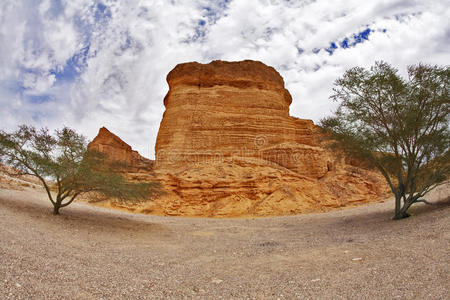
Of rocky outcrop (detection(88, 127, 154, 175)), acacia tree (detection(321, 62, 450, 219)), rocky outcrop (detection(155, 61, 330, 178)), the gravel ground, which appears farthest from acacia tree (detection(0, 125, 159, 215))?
rocky outcrop (detection(88, 127, 154, 175))

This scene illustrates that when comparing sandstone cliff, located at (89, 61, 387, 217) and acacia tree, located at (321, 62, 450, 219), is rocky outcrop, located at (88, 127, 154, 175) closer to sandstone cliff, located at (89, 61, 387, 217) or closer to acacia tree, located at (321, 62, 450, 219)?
sandstone cliff, located at (89, 61, 387, 217)

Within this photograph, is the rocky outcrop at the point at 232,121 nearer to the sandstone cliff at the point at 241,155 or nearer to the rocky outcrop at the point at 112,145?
the sandstone cliff at the point at 241,155

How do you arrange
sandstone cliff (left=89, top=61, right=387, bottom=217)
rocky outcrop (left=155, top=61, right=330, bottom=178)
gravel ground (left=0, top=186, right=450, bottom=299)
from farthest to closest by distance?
rocky outcrop (left=155, top=61, right=330, bottom=178)
sandstone cliff (left=89, top=61, right=387, bottom=217)
gravel ground (left=0, top=186, right=450, bottom=299)

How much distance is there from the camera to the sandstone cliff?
77.9 ft

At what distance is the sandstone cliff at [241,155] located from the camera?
23750 millimetres

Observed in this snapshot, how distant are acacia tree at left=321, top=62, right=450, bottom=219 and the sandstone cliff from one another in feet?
29.8

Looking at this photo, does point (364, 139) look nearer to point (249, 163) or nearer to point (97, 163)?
point (97, 163)

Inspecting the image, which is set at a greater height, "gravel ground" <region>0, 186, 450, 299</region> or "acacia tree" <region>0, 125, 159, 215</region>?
"acacia tree" <region>0, 125, 159, 215</region>

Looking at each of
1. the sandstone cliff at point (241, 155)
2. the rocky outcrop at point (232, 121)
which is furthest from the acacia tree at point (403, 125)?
the rocky outcrop at point (232, 121)

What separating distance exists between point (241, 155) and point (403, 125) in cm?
1867

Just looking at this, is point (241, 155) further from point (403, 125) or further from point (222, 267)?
point (222, 267)

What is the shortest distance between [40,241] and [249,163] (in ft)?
67.3

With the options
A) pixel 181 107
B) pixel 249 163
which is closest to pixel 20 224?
pixel 249 163

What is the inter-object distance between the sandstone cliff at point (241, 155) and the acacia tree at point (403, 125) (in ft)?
29.8
